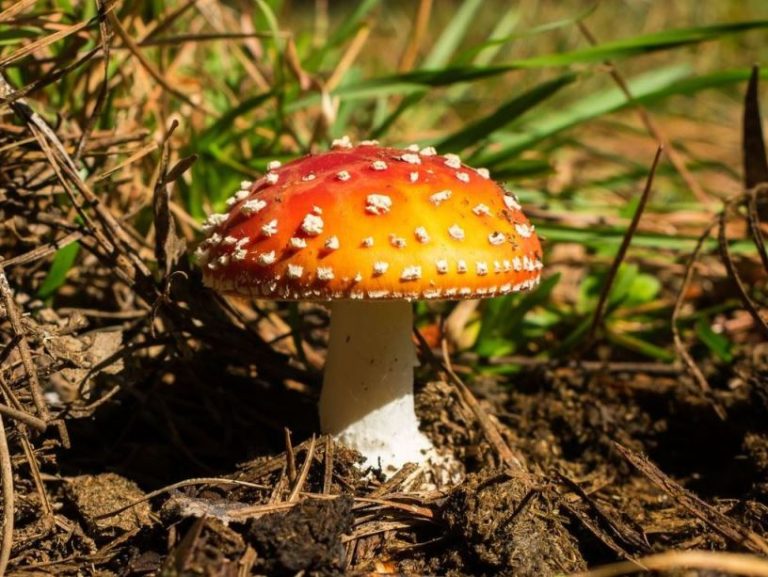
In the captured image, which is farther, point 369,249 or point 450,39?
point 450,39

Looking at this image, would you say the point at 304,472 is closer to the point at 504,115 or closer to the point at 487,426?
the point at 487,426

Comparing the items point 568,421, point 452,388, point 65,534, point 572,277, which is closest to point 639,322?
point 572,277

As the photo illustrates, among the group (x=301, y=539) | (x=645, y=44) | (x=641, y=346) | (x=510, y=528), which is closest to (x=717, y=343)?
(x=641, y=346)

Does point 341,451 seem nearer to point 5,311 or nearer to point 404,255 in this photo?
point 404,255

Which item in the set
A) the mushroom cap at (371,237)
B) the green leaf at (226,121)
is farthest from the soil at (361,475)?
the green leaf at (226,121)

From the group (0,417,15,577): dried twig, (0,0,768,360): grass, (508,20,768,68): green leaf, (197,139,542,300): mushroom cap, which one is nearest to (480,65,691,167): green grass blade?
(0,0,768,360): grass

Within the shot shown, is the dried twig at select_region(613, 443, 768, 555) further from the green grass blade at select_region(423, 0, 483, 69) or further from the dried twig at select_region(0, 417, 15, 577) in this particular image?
the green grass blade at select_region(423, 0, 483, 69)
